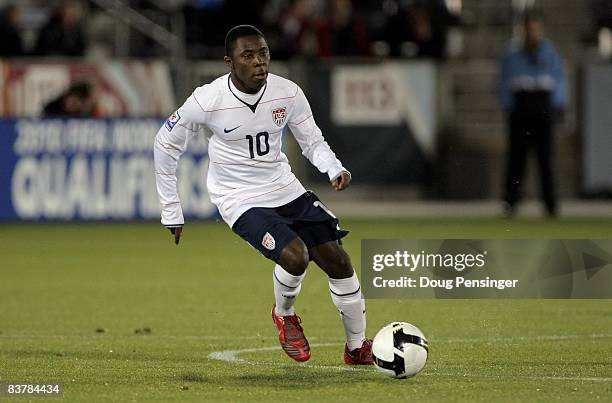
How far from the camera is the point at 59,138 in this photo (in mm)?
18969

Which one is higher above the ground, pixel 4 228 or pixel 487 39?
pixel 487 39

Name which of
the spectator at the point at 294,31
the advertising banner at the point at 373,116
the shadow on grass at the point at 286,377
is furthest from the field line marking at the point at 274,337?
the spectator at the point at 294,31

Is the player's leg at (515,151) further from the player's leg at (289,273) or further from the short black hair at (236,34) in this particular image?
the short black hair at (236,34)

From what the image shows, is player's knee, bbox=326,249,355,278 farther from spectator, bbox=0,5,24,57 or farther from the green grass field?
spectator, bbox=0,5,24,57

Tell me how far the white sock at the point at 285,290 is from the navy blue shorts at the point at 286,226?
291mm

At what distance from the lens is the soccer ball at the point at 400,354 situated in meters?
7.86

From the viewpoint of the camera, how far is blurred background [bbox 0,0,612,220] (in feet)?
61.9

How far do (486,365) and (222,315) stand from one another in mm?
3144

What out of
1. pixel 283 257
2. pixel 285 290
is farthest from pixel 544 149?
pixel 283 257

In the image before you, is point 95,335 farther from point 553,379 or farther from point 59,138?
point 59,138

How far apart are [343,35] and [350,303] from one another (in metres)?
14.0

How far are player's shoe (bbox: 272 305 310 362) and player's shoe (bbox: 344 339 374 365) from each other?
0.88 feet

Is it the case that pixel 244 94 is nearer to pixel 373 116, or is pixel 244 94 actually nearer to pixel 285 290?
pixel 285 290

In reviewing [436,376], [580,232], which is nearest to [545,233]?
[580,232]
